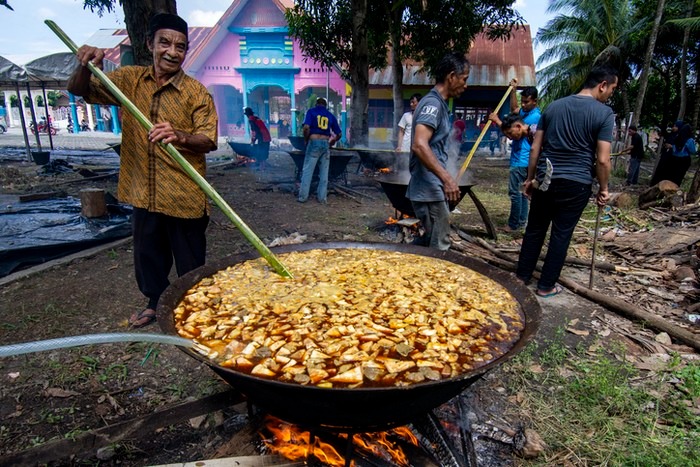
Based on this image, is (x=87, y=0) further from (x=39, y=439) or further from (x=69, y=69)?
(x=39, y=439)

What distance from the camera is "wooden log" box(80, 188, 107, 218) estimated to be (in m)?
6.04

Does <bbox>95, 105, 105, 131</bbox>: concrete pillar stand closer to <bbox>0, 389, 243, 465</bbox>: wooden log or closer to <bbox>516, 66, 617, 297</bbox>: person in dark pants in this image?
<bbox>516, 66, 617, 297</bbox>: person in dark pants

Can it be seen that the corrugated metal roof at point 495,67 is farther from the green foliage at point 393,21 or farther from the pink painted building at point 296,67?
the green foliage at point 393,21

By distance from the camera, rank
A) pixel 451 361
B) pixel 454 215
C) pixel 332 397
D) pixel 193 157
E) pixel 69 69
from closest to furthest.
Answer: pixel 332 397 < pixel 451 361 < pixel 193 157 < pixel 454 215 < pixel 69 69

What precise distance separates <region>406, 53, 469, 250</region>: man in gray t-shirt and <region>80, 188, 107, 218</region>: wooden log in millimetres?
4923

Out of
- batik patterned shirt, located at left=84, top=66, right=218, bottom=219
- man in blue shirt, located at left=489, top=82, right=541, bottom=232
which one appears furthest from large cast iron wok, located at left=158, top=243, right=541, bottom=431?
man in blue shirt, located at left=489, top=82, right=541, bottom=232

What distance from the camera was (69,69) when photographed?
38.6ft

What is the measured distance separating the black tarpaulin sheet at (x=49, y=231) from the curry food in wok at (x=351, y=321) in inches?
153

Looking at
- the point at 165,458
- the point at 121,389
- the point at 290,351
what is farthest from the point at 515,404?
the point at 121,389

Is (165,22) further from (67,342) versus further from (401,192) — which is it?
(401,192)

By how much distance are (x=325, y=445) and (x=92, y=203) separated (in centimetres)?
574

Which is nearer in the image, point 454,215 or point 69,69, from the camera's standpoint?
point 454,215

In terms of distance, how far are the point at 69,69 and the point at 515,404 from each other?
14.3 meters

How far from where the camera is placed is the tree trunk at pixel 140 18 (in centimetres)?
495
